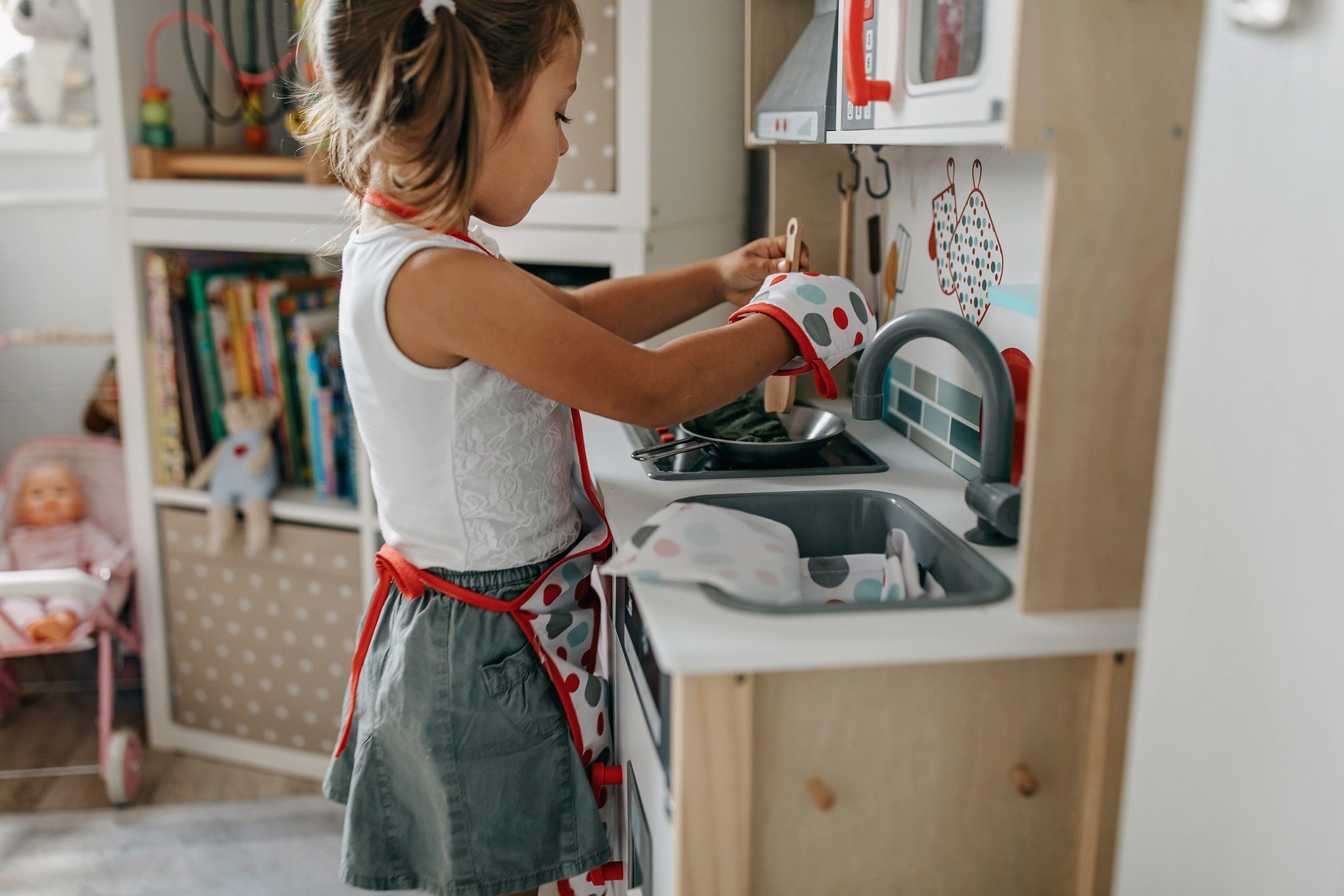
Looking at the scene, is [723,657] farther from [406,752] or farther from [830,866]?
[406,752]

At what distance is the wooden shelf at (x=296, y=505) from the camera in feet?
6.46

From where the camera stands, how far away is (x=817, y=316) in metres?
1.08

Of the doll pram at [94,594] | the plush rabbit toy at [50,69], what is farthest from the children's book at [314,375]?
the plush rabbit toy at [50,69]

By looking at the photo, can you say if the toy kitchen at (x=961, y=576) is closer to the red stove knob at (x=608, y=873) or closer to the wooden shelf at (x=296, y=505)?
the red stove knob at (x=608, y=873)

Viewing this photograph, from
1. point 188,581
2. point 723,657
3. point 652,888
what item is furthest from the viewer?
point 188,581

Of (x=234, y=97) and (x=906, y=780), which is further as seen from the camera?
(x=234, y=97)

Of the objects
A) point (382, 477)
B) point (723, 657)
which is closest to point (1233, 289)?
point (723, 657)

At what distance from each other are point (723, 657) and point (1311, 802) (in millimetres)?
364

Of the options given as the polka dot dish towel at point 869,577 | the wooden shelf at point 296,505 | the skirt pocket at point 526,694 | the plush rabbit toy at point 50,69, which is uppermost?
the plush rabbit toy at point 50,69

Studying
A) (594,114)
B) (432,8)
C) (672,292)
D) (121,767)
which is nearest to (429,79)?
(432,8)

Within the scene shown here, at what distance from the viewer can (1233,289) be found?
67cm

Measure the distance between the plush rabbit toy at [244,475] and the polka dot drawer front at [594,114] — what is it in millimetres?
755

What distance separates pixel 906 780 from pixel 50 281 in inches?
88.3

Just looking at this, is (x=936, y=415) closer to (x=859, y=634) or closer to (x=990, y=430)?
(x=990, y=430)
